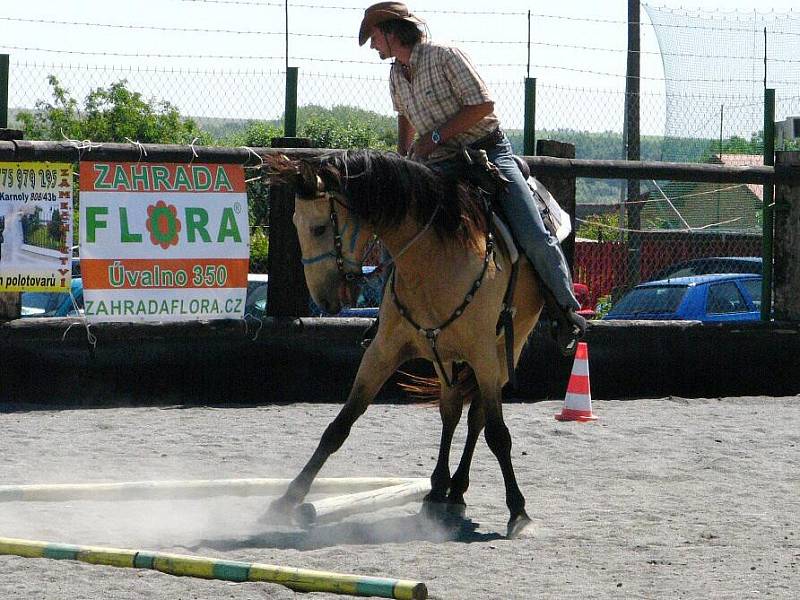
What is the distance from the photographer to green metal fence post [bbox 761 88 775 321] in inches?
486

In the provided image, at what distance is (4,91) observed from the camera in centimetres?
1004

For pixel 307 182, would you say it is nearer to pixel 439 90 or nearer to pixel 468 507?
pixel 439 90

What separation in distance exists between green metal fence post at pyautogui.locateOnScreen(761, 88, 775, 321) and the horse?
6.20m

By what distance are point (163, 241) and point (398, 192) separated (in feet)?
15.2

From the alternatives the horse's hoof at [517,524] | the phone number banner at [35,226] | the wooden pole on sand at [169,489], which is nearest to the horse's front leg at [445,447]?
the wooden pole on sand at [169,489]

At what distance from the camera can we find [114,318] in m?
10.1

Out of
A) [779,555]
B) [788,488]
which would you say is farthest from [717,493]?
[779,555]

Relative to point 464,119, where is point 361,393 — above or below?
below

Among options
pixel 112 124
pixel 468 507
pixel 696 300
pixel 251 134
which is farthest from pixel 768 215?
pixel 112 124

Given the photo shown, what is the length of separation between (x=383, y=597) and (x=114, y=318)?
6191mm

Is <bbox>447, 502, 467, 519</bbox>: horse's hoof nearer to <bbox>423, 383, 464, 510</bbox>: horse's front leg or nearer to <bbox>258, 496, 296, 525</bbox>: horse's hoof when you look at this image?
<bbox>423, 383, 464, 510</bbox>: horse's front leg

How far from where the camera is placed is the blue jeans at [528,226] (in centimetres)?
673

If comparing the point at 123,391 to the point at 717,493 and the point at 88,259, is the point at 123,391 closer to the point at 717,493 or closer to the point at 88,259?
the point at 88,259

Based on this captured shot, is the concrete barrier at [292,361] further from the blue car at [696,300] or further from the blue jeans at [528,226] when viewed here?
the blue jeans at [528,226]
